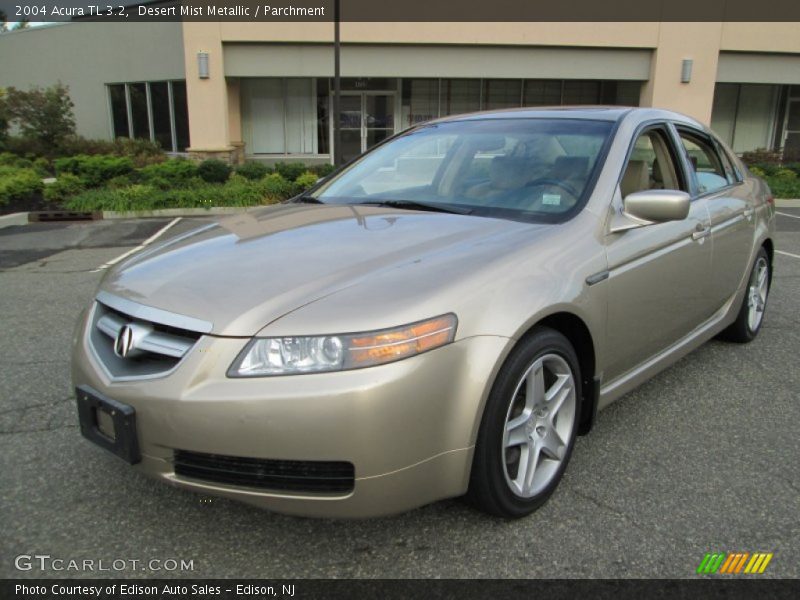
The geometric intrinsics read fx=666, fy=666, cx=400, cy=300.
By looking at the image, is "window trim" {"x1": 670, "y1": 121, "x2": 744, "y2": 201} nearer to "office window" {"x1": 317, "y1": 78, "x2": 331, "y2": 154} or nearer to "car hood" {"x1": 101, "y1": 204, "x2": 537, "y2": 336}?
"car hood" {"x1": 101, "y1": 204, "x2": 537, "y2": 336}

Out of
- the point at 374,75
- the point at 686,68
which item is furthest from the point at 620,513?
the point at 686,68

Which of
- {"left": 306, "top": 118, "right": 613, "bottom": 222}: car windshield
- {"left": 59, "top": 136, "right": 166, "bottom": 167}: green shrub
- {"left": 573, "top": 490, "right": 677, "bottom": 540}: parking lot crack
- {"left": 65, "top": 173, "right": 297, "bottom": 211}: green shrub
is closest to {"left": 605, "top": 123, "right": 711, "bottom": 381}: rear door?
{"left": 306, "top": 118, "right": 613, "bottom": 222}: car windshield

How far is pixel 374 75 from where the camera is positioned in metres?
16.6

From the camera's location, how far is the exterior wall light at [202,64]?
15.9 meters

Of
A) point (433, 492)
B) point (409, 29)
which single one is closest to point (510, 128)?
point (433, 492)

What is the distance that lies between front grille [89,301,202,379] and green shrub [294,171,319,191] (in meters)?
11.0

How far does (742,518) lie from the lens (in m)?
2.60

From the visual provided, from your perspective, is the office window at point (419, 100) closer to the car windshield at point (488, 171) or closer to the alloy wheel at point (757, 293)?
the alloy wheel at point (757, 293)

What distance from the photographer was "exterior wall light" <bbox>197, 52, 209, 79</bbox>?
15.9 metres

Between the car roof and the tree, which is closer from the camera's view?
the car roof

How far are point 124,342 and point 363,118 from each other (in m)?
17.4

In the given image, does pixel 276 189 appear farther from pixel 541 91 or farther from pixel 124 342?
pixel 124 342

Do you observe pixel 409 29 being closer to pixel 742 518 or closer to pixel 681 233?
pixel 681 233

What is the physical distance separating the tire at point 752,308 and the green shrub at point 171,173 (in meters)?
11.5
